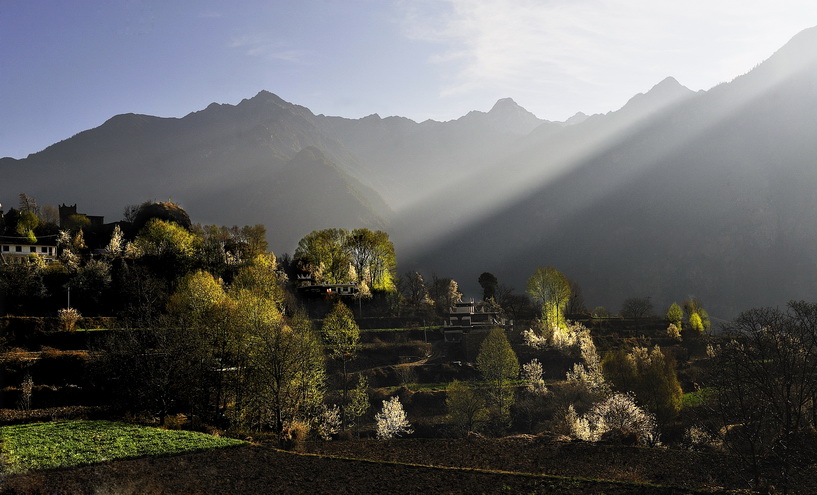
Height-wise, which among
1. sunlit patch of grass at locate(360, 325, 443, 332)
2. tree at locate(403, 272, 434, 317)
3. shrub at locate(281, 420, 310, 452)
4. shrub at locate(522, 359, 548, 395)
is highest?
tree at locate(403, 272, 434, 317)

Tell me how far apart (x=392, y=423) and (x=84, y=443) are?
2693 cm

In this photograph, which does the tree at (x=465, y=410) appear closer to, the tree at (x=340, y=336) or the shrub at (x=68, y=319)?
the tree at (x=340, y=336)

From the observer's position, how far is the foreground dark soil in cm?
2494

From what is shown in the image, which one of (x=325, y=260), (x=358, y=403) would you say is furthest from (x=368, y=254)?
(x=358, y=403)

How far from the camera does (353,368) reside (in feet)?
221

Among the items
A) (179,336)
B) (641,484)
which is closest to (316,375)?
(179,336)

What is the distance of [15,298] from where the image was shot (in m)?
60.5

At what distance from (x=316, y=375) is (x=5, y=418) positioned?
74.7 ft

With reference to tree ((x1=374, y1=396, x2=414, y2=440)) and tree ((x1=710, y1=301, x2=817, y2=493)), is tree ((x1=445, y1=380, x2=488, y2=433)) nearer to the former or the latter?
tree ((x1=374, y1=396, x2=414, y2=440))

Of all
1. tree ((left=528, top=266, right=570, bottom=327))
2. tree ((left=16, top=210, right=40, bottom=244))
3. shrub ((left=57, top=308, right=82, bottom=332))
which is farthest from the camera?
tree ((left=528, top=266, right=570, bottom=327))

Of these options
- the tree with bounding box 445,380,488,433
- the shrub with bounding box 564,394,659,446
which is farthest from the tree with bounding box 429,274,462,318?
the shrub with bounding box 564,394,659,446

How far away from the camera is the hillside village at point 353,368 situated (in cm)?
3297

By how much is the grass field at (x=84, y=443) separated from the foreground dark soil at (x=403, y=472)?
1334 mm

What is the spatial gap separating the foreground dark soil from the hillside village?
0.99ft
